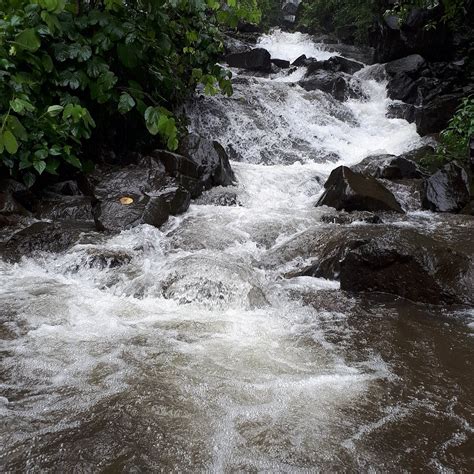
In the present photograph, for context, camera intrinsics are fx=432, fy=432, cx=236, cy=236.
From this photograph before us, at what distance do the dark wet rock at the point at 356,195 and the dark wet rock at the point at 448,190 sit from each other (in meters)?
0.49

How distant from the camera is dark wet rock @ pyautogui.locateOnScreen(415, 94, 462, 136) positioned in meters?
9.19

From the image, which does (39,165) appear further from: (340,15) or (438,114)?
(340,15)

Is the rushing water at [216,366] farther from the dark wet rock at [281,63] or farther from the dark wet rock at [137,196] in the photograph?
the dark wet rock at [281,63]

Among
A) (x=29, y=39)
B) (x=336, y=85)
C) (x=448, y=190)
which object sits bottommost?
(x=448, y=190)

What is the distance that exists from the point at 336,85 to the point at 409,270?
9702 mm

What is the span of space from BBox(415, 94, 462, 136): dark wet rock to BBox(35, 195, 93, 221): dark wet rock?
738 cm

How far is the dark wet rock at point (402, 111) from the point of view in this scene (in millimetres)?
10834

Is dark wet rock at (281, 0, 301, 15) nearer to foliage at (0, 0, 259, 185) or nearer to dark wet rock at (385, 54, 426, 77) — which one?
dark wet rock at (385, 54, 426, 77)

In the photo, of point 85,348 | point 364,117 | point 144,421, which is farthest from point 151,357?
point 364,117

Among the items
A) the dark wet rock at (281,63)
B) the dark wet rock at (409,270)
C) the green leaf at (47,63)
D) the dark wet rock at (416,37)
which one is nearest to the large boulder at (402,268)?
the dark wet rock at (409,270)

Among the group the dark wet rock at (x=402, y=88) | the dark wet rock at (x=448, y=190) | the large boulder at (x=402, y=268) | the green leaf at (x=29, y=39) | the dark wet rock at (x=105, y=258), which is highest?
the dark wet rock at (x=402, y=88)

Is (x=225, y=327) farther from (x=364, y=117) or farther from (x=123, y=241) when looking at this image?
(x=364, y=117)

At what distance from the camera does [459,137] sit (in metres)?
7.31

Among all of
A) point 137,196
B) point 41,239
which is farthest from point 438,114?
point 41,239
